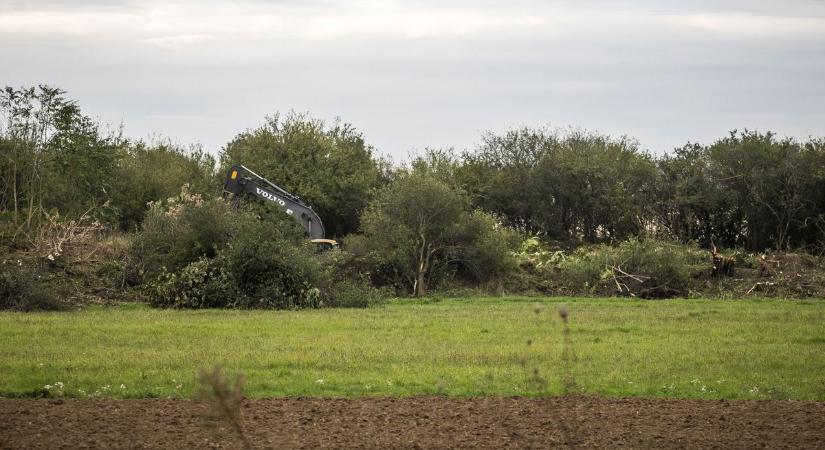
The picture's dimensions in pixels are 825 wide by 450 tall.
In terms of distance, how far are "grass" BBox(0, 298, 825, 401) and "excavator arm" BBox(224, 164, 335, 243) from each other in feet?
35.2

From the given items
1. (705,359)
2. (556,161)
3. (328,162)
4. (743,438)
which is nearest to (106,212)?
(328,162)

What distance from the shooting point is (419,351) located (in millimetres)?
20234

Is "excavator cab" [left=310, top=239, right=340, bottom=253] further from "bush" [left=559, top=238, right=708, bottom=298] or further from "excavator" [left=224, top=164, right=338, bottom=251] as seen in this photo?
"bush" [left=559, top=238, right=708, bottom=298]

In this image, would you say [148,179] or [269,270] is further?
[148,179]

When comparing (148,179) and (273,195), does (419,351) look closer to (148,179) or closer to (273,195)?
(273,195)

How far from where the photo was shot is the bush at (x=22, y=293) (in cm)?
2775

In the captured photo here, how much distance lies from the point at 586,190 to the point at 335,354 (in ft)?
93.6

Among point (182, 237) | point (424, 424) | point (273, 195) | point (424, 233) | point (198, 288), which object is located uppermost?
point (273, 195)

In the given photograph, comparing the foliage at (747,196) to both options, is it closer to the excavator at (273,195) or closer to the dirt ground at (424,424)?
the excavator at (273,195)

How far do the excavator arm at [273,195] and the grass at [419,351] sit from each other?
422 inches

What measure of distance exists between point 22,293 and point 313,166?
915 inches

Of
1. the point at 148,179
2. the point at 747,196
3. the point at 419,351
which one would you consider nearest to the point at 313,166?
the point at 148,179

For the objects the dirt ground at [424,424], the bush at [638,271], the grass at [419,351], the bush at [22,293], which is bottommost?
the dirt ground at [424,424]

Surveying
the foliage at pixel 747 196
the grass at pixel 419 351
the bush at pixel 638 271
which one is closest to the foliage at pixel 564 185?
the foliage at pixel 747 196
